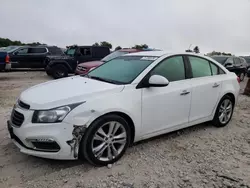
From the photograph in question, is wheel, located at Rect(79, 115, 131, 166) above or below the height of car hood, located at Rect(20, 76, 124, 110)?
below

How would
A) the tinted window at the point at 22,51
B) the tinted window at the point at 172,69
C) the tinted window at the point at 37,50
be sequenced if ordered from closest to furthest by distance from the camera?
the tinted window at the point at 172,69 → the tinted window at the point at 22,51 → the tinted window at the point at 37,50

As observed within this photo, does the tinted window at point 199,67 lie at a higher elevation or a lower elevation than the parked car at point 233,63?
higher

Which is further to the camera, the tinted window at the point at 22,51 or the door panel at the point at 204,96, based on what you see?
the tinted window at the point at 22,51

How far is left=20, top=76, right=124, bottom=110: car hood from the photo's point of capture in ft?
9.98

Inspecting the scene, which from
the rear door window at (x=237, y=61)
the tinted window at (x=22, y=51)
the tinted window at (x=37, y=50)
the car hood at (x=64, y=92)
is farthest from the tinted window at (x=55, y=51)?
the car hood at (x=64, y=92)

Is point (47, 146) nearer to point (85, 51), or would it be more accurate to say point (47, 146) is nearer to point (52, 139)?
point (52, 139)

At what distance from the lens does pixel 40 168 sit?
3213 mm

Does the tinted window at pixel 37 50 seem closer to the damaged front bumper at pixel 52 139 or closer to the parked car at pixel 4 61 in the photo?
the parked car at pixel 4 61

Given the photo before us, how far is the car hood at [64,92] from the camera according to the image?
9.98 ft

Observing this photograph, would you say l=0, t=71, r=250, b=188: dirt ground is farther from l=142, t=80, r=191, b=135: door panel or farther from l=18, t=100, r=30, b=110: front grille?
l=18, t=100, r=30, b=110: front grille

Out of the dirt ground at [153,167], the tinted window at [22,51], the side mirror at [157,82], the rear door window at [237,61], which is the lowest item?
the rear door window at [237,61]

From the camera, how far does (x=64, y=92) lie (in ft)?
10.8

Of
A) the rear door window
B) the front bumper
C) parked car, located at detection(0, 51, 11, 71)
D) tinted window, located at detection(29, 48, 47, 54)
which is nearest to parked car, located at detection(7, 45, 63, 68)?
tinted window, located at detection(29, 48, 47, 54)

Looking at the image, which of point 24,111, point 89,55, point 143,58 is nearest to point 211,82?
point 143,58
